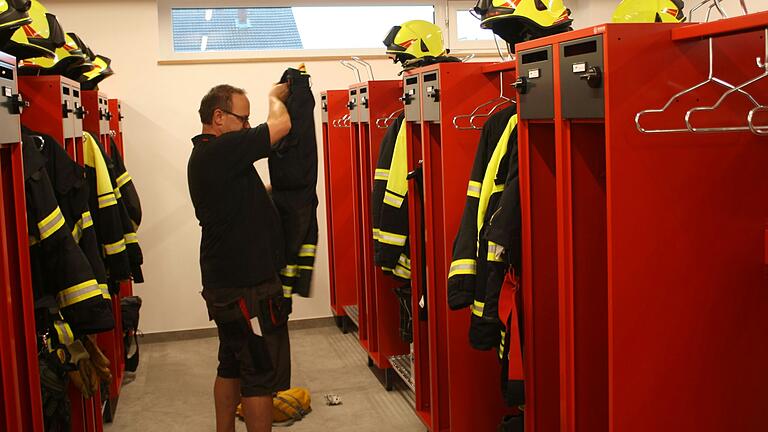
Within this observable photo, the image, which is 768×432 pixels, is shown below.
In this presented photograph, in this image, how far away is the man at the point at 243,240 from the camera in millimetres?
3250

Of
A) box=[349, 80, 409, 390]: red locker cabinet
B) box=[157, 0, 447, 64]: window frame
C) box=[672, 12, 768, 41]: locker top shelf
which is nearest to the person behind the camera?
box=[672, 12, 768, 41]: locker top shelf

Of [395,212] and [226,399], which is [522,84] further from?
[226,399]

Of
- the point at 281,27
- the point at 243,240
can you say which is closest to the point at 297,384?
the point at 243,240

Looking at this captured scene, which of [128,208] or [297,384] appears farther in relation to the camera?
[297,384]

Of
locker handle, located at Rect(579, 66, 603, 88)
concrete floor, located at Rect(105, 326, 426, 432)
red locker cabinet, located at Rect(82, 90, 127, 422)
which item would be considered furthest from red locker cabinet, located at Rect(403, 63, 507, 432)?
red locker cabinet, located at Rect(82, 90, 127, 422)

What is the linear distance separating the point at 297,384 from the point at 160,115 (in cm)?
232

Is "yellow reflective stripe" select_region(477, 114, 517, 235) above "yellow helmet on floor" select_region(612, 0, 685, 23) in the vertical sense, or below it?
below

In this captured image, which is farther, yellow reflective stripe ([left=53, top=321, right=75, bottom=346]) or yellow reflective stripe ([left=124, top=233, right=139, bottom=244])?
yellow reflective stripe ([left=124, top=233, right=139, bottom=244])

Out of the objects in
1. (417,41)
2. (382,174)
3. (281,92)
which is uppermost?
(417,41)

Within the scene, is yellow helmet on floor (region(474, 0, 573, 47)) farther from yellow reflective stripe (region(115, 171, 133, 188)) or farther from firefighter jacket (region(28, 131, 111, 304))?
yellow reflective stripe (region(115, 171, 133, 188))

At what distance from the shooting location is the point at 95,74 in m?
5.01

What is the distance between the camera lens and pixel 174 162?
6273 mm

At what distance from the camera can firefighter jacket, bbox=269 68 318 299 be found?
3316 millimetres

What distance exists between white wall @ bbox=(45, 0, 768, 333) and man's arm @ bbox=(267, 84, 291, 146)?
3129 mm
